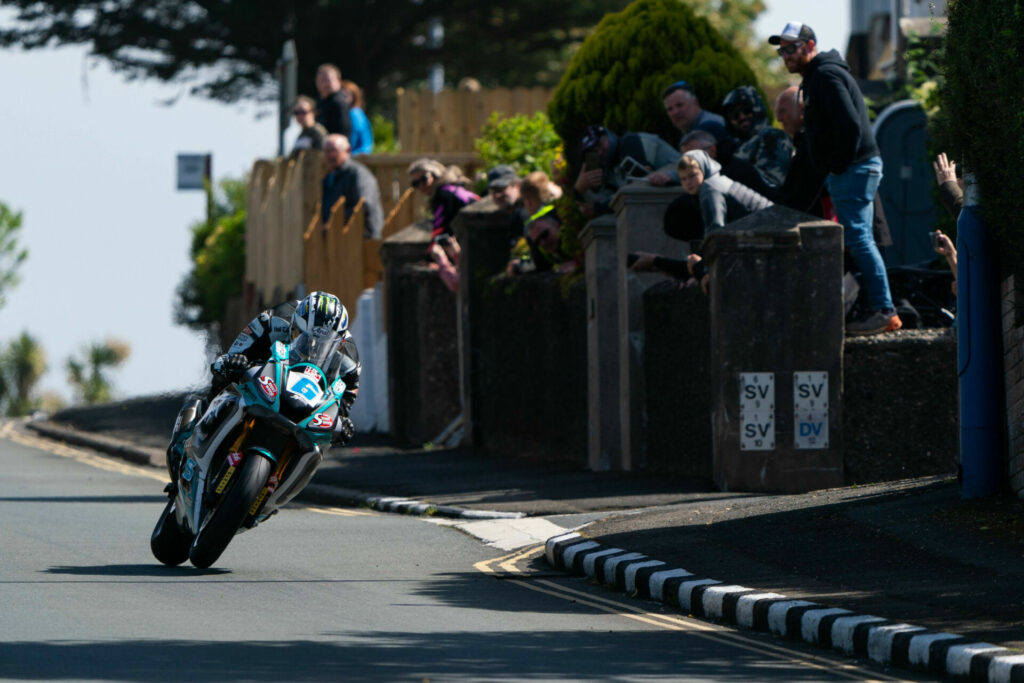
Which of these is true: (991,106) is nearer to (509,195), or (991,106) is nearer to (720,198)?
(720,198)

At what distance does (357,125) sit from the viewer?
28.2 metres

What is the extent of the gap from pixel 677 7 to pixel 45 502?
7.81 metres

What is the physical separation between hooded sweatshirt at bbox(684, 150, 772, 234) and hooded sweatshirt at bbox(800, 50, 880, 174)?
889mm

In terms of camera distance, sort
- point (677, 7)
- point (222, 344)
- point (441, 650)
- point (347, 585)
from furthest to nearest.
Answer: point (222, 344) → point (677, 7) → point (347, 585) → point (441, 650)

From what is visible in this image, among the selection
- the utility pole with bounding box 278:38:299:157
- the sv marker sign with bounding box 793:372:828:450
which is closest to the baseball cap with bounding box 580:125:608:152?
the sv marker sign with bounding box 793:372:828:450

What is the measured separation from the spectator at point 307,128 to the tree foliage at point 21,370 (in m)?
20.8

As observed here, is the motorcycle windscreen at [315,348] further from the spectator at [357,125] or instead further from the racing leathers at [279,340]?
the spectator at [357,125]

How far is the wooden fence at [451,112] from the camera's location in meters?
30.8

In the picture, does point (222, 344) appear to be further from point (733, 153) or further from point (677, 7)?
point (733, 153)

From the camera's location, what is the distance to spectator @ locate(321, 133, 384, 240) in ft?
86.8

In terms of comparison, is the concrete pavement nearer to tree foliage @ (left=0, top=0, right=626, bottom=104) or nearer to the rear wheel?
the rear wheel

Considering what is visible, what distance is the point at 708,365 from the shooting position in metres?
17.2

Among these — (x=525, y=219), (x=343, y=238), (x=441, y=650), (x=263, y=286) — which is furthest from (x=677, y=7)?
(x=263, y=286)

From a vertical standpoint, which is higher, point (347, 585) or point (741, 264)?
point (741, 264)
